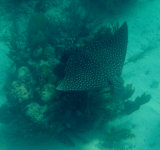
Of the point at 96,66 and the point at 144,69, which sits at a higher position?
the point at 144,69

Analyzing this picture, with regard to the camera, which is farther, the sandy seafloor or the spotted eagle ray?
the sandy seafloor

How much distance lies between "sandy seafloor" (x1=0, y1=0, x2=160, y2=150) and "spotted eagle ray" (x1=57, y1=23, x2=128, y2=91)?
221 cm

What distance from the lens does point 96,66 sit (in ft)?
16.8

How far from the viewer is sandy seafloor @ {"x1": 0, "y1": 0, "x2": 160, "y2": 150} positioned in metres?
6.31

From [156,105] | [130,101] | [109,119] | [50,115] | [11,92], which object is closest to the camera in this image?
[50,115]

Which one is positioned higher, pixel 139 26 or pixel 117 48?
pixel 139 26

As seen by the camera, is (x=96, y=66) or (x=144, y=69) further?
(x=144, y=69)

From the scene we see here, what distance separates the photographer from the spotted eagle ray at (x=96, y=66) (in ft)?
15.8

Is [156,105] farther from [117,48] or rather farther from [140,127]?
[117,48]

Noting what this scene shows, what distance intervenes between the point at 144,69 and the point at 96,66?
380 centimetres

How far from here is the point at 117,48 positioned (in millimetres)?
5371

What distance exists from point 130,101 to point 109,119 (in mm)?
1008

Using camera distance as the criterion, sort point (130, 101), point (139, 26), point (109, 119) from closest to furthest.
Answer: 1. point (109, 119)
2. point (130, 101)
3. point (139, 26)

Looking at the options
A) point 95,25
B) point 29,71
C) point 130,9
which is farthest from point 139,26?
point 29,71
